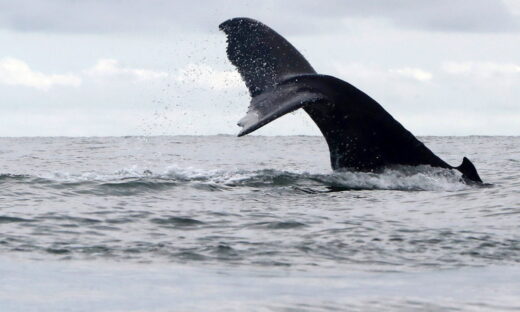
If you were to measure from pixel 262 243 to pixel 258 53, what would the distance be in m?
4.34

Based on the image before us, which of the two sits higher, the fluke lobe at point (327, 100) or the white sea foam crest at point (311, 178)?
the fluke lobe at point (327, 100)

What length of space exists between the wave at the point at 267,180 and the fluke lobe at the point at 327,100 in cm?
17

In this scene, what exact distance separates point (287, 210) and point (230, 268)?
3.20 metres

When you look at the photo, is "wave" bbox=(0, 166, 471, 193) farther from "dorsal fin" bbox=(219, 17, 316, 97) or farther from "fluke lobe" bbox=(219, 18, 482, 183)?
"dorsal fin" bbox=(219, 17, 316, 97)

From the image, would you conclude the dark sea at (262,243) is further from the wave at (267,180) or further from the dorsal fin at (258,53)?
the dorsal fin at (258,53)

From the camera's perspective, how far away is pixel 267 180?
14.1 meters

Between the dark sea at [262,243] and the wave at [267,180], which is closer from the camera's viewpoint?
the dark sea at [262,243]

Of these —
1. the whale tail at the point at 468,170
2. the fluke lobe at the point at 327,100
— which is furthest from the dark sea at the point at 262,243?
the fluke lobe at the point at 327,100

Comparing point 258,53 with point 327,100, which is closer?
point 327,100

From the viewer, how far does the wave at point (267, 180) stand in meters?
12.8

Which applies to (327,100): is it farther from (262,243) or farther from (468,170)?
(262,243)

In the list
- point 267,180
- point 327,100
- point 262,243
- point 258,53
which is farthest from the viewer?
point 267,180

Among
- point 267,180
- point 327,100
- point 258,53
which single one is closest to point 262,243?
point 327,100

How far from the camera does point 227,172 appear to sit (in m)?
15.5
